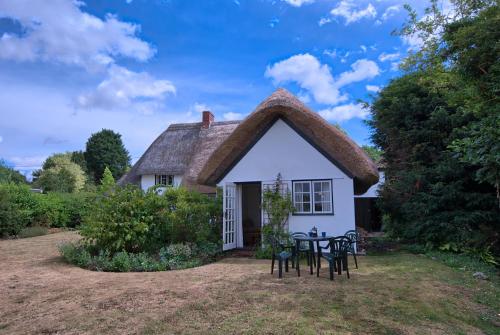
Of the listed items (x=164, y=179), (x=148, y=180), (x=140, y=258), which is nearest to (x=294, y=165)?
(x=140, y=258)

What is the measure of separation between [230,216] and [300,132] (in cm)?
354

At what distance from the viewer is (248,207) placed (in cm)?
1521

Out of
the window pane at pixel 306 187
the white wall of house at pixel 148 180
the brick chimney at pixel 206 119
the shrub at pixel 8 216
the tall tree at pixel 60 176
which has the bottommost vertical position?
the shrub at pixel 8 216

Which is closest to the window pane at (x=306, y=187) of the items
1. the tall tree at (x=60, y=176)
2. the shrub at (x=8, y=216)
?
the shrub at (x=8, y=216)

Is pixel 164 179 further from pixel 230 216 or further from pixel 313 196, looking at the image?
pixel 313 196

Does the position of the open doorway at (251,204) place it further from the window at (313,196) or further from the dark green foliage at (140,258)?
the dark green foliage at (140,258)

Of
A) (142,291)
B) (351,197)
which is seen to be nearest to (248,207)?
(351,197)

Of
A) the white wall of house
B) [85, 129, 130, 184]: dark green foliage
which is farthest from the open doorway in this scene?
[85, 129, 130, 184]: dark green foliage

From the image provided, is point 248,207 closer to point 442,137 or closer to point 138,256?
point 138,256

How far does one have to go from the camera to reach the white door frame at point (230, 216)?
10.6 metres

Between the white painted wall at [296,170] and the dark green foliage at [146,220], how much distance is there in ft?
5.83

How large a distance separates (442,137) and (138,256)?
34.2ft

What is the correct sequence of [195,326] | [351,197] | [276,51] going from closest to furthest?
[195,326]
[351,197]
[276,51]

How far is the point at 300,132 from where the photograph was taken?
10.6 metres
